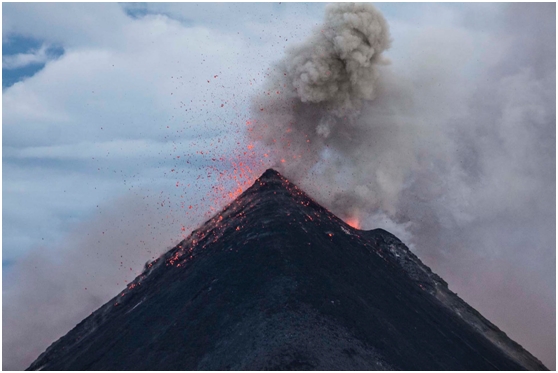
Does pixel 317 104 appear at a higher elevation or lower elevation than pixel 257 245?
higher

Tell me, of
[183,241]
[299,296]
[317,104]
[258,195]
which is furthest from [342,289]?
[317,104]

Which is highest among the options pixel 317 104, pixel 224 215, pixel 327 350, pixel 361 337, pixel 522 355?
pixel 317 104

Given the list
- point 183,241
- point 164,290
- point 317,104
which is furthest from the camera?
point 317,104

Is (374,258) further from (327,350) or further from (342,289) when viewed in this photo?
(327,350)

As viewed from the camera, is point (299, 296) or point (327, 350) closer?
point (327, 350)

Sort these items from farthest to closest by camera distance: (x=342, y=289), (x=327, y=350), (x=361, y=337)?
(x=342, y=289), (x=361, y=337), (x=327, y=350)

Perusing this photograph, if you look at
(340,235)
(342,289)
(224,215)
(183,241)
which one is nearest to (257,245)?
(342,289)

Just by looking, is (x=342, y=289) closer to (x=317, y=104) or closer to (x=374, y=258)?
(x=374, y=258)
